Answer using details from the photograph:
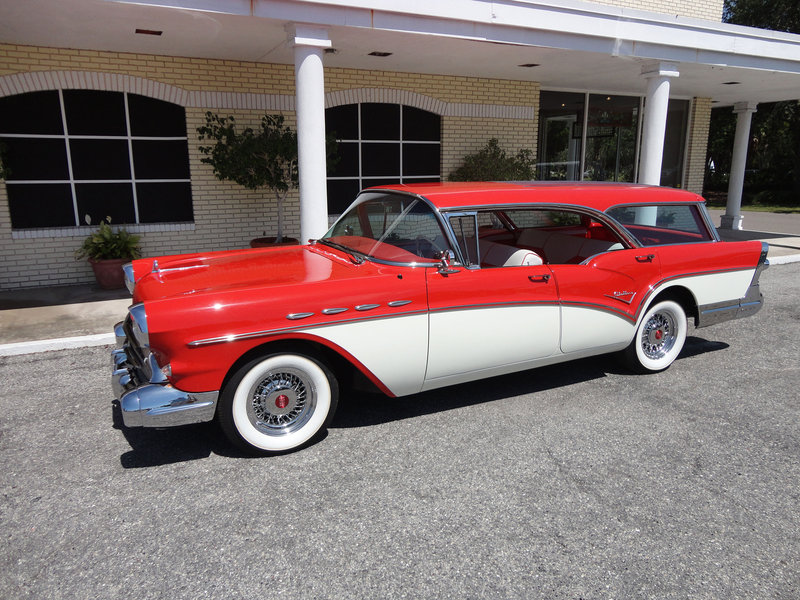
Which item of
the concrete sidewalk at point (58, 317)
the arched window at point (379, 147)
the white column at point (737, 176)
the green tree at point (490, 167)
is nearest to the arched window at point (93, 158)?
the concrete sidewalk at point (58, 317)

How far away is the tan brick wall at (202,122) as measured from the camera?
8281mm

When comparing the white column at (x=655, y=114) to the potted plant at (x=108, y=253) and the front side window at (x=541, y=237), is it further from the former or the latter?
the potted plant at (x=108, y=253)

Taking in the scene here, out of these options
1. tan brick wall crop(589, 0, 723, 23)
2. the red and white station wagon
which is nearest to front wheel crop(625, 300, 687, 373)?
the red and white station wagon

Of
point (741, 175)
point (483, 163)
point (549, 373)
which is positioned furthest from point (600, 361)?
point (741, 175)

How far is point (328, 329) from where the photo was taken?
11.8ft

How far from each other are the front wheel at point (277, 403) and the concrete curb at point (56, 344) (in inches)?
123

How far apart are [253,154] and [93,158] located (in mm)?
2446

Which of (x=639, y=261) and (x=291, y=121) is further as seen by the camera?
(x=291, y=121)

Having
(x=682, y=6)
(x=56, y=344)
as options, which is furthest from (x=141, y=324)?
(x=682, y=6)

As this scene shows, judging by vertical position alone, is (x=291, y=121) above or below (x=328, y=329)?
above

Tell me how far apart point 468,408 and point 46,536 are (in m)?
2.73

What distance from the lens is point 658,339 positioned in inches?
203

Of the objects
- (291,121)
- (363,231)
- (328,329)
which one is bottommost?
(328,329)

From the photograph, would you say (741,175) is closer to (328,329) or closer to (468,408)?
(468,408)
